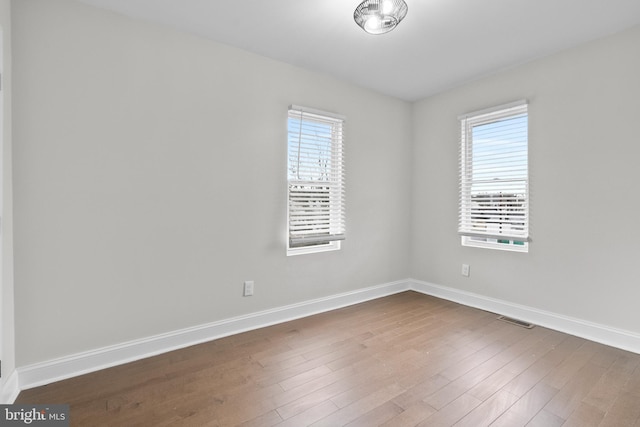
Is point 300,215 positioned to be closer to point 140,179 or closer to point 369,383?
point 140,179

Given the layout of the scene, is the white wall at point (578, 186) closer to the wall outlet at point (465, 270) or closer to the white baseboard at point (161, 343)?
the wall outlet at point (465, 270)

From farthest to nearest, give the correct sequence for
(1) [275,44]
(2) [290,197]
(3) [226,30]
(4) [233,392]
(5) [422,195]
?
1. (5) [422,195]
2. (2) [290,197]
3. (1) [275,44]
4. (3) [226,30]
5. (4) [233,392]

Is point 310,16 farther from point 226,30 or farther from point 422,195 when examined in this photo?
point 422,195

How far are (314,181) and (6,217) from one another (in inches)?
88.1

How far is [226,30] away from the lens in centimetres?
240

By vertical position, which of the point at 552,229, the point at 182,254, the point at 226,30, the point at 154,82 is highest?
the point at 226,30

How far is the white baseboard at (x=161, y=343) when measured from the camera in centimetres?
191

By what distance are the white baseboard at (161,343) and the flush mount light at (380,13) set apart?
2.47 m

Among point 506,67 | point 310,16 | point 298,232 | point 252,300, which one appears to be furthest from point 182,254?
point 506,67

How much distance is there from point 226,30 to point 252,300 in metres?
2.27

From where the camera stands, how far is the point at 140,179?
7.30 feet

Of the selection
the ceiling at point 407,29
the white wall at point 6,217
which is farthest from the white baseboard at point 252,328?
the ceiling at point 407,29
